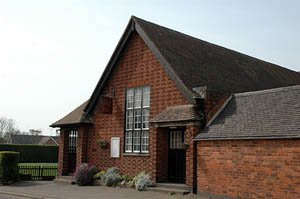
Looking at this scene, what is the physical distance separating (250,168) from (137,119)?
24.9 feet

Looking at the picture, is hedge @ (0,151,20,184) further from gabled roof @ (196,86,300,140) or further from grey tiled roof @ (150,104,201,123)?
gabled roof @ (196,86,300,140)

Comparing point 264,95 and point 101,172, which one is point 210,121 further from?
point 101,172

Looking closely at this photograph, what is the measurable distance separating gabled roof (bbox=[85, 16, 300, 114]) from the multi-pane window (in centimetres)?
215

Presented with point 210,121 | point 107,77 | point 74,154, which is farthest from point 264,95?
point 74,154

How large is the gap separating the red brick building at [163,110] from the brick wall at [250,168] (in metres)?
0.05

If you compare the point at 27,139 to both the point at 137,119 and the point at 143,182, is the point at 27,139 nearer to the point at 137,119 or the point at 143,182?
the point at 137,119

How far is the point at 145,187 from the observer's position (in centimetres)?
1596

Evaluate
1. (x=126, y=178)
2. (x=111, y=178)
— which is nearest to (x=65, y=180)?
(x=111, y=178)

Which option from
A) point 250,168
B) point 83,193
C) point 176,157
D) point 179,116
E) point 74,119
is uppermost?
point 74,119

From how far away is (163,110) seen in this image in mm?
17031

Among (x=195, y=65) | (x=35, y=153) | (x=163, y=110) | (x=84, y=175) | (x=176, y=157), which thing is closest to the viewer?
(x=176, y=157)

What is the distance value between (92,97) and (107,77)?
63.8 inches

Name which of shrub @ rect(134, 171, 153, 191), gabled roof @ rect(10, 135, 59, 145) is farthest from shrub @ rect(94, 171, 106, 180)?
gabled roof @ rect(10, 135, 59, 145)

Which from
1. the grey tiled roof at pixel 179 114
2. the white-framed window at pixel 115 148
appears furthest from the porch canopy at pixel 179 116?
the white-framed window at pixel 115 148
